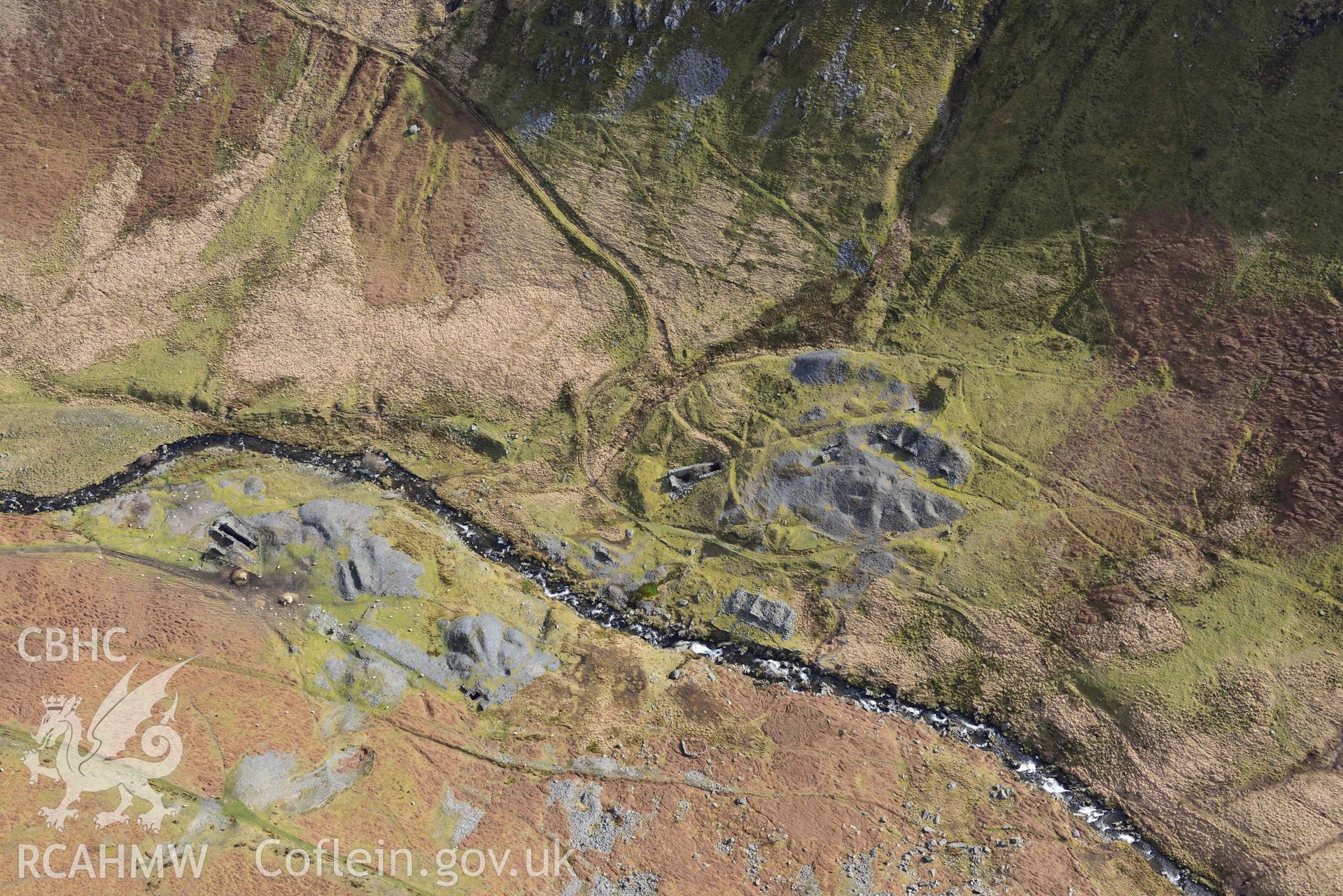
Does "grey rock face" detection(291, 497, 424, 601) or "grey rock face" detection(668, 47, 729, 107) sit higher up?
"grey rock face" detection(668, 47, 729, 107)

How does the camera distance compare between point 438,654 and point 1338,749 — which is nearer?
point 1338,749

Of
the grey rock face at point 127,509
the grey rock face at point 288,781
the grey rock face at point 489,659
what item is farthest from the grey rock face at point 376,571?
the grey rock face at point 127,509

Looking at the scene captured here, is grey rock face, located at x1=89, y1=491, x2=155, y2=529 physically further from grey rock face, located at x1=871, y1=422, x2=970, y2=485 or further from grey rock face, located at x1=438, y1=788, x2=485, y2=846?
grey rock face, located at x1=871, y1=422, x2=970, y2=485

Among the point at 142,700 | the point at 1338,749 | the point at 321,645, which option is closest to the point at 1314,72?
the point at 1338,749

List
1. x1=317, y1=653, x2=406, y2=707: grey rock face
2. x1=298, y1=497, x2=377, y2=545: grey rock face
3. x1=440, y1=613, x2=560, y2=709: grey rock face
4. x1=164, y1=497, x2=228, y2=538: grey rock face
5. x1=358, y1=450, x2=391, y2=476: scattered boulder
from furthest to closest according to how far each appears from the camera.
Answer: x1=358, y1=450, x2=391, y2=476: scattered boulder → x1=164, y1=497, x2=228, y2=538: grey rock face → x1=298, y1=497, x2=377, y2=545: grey rock face → x1=440, y1=613, x2=560, y2=709: grey rock face → x1=317, y1=653, x2=406, y2=707: grey rock face

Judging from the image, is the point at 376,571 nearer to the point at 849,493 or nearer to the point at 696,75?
the point at 849,493

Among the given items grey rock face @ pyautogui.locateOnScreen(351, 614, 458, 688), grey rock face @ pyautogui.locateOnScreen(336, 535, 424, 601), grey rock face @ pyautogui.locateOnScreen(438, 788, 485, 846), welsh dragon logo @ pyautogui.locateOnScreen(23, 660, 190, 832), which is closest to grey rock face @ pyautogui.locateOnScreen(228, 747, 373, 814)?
welsh dragon logo @ pyautogui.locateOnScreen(23, 660, 190, 832)

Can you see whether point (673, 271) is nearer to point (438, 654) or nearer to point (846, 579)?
point (846, 579)

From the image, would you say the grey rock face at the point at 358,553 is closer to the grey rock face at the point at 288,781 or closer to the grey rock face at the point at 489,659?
the grey rock face at the point at 489,659

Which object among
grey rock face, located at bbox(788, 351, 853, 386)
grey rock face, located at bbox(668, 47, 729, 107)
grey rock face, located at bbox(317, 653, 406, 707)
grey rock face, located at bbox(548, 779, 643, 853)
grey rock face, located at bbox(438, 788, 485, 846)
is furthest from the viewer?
grey rock face, located at bbox(668, 47, 729, 107)
